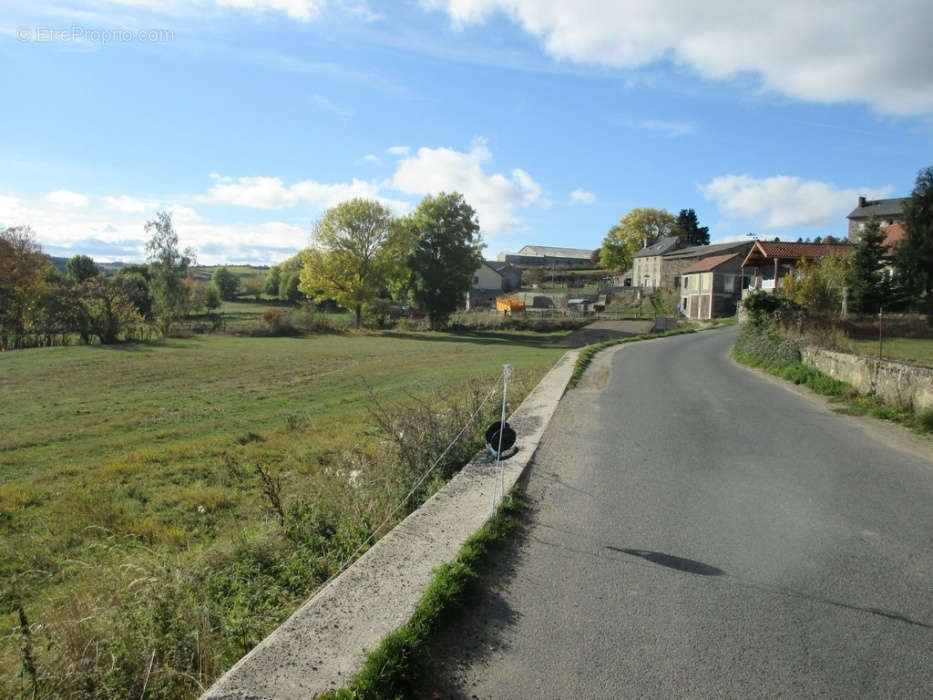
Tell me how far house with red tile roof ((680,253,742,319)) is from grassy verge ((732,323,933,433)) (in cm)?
3452

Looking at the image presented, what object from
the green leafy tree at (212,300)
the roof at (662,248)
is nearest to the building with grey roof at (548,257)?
the roof at (662,248)

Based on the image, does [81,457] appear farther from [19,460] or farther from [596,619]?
[596,619]

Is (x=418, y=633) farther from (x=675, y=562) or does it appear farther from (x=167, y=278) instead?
(x=167, y=278)

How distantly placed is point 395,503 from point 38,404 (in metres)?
18.0

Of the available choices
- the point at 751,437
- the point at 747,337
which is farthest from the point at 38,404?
the point at 747,337

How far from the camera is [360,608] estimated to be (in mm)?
4621

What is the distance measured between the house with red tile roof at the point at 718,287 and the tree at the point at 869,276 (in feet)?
91.4

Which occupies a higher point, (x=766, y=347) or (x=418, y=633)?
(x=766, y=347)

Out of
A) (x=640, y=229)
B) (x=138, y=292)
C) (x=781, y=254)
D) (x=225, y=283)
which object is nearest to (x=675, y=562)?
(x=781, y=254)

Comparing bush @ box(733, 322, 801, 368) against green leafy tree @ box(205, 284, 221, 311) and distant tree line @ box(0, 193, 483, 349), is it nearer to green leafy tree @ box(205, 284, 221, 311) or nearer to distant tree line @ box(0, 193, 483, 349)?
distant tree line @ box(0, 193, 483, 349)

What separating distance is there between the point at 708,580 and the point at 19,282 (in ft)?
211

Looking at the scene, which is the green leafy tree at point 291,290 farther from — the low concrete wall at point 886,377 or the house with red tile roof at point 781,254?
the low concrete wall at point 886,377

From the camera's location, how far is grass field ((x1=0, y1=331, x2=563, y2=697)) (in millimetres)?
4359

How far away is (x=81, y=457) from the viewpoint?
1328cm
